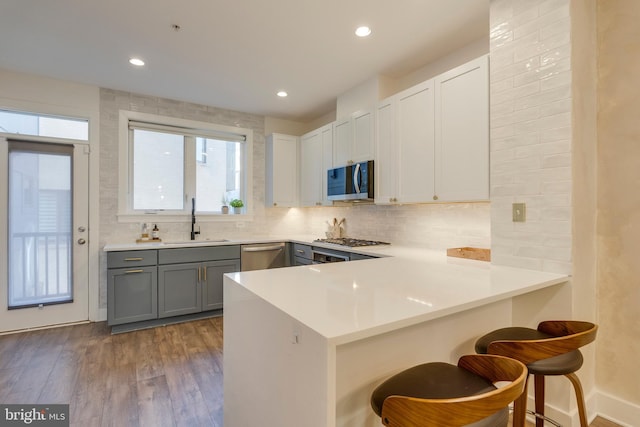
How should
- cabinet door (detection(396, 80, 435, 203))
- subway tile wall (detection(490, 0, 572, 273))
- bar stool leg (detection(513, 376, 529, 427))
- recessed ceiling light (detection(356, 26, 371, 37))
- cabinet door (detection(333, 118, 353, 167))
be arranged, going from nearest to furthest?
bar stool leg (detection(513, 376, 529, 427)) → subway tile wall (detection(490, 0, 572, 273)) → recessed ceiling light (detection(356, 26, 371, 37)) → cabinet door (detection(396, 80, 435, 203)) → cabinet door (detection(333, 118, 353, 167))

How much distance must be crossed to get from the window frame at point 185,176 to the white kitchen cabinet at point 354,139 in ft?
4.81

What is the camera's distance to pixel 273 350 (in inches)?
46.5

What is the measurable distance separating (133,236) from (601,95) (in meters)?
4.51

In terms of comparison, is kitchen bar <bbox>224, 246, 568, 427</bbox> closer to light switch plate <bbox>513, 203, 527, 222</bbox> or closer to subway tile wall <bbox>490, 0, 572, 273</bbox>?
subway tile wall <bbox>490, 0, 572, 273</bbox>

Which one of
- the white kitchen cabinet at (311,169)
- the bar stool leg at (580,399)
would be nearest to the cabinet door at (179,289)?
the white kitchen cabinet at (311,169)

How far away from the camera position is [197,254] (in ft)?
11.8

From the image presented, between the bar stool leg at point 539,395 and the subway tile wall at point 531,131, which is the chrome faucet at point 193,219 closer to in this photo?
the subway tile wall at point 531,131

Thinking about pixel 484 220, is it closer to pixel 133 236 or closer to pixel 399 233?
pixel 399 233

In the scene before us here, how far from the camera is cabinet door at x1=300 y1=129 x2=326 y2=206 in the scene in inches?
162

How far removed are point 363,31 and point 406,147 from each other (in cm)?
101

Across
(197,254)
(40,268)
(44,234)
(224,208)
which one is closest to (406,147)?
(197,254)

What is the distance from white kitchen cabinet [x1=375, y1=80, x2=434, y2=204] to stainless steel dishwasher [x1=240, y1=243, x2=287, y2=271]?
1.58 m

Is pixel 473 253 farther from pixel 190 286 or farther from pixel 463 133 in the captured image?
pixel 190 286

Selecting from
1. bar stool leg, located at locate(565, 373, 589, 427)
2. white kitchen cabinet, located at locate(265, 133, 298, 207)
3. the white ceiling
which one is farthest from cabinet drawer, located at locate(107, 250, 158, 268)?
bar stool leg, located at locate(565, 373, 589, 427)
